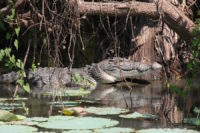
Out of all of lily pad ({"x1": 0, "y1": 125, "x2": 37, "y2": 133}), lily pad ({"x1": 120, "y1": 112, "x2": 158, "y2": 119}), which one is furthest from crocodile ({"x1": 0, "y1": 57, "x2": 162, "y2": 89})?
lily pad ({"x1": 0, "y1": 125, "x2": 37, "y2": 133})

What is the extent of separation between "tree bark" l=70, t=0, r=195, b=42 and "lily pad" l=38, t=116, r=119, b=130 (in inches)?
48.1

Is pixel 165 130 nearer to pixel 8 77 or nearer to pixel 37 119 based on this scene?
pixel 37 119

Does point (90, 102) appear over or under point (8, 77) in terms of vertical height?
under

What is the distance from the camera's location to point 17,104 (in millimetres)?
5824

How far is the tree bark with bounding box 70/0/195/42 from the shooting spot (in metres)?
5.37

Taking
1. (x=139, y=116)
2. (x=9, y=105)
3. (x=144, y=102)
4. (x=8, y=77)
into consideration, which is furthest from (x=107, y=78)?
(x=139, y=116)

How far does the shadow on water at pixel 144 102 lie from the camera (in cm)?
478

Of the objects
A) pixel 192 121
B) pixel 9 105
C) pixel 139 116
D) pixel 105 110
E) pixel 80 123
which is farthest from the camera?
pixel 9 105

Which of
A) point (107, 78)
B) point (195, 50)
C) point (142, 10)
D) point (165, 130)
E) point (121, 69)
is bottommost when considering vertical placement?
point (165, 130)

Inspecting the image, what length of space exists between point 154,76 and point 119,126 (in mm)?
5128

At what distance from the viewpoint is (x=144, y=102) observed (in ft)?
20.2

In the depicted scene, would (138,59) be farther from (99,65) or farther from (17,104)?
(17,104)

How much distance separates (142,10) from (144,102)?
126cm

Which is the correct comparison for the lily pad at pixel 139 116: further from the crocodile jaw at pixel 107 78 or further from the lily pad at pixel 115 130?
the crocodile jaw at pixel 107 78
